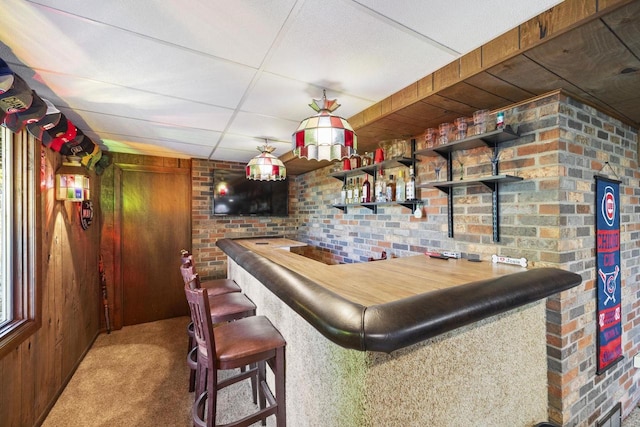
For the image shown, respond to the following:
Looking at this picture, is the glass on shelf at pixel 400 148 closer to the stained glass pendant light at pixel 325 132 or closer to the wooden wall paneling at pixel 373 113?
the wooden wall paneling at pixel 373 113

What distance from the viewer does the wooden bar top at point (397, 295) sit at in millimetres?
816

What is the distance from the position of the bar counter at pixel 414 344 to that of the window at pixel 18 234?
5.34 feet

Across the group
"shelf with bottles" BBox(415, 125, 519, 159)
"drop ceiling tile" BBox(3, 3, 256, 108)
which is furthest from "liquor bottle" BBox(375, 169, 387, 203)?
"drop ceiling tile" BBox(3, 3, 256, 108)

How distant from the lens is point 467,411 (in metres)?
1.12

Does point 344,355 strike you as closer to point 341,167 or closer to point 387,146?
point 387,146

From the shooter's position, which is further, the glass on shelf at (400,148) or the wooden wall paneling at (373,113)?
the glass on shelf at (400,148)

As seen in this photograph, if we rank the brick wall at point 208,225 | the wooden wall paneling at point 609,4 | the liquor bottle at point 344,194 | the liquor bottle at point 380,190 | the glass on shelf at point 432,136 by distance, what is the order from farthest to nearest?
the brick wall at point 208,225
the liquor bottle at point 344,194
the liquor bottle at point 380,190
the glass on shelf at point 432,136
the wooden wall paneling at point 609,4

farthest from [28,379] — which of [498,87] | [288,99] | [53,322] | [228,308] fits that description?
[498,87]

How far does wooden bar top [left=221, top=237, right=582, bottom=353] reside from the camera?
82cm

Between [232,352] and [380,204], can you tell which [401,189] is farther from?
[232,352]

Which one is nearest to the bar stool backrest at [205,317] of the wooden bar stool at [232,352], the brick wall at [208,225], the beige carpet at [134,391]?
the wooden bar stool at [232,352]

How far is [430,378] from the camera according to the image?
1.02m

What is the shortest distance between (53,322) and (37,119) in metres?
1.62

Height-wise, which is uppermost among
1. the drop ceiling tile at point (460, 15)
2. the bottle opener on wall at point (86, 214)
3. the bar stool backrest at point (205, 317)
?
the drop ceiling tile at point (460, 15)
